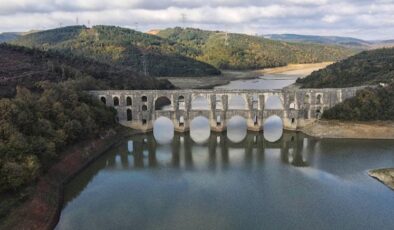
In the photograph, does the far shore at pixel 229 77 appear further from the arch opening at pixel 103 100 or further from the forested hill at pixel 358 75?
the arch opening at pixel 103 100

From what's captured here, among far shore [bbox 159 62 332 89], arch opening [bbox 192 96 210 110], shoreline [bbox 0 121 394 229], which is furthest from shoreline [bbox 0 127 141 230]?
far shore [bbox 159 62 332 89]

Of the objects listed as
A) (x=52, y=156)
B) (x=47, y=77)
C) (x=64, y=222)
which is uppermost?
(x=47, y=77)

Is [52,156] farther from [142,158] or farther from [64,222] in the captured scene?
[142,158]

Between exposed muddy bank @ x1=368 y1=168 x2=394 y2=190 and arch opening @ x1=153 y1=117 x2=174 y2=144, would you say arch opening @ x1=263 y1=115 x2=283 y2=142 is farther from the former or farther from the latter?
exposed muddy bank @ x1=368 y1=168 x2=394 y2=190

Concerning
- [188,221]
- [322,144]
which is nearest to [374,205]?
[188,221]

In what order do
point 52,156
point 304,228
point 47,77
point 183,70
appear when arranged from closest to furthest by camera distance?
1. point 304,228
2. point 52,156
3. point 47,77
4. point 183,70
